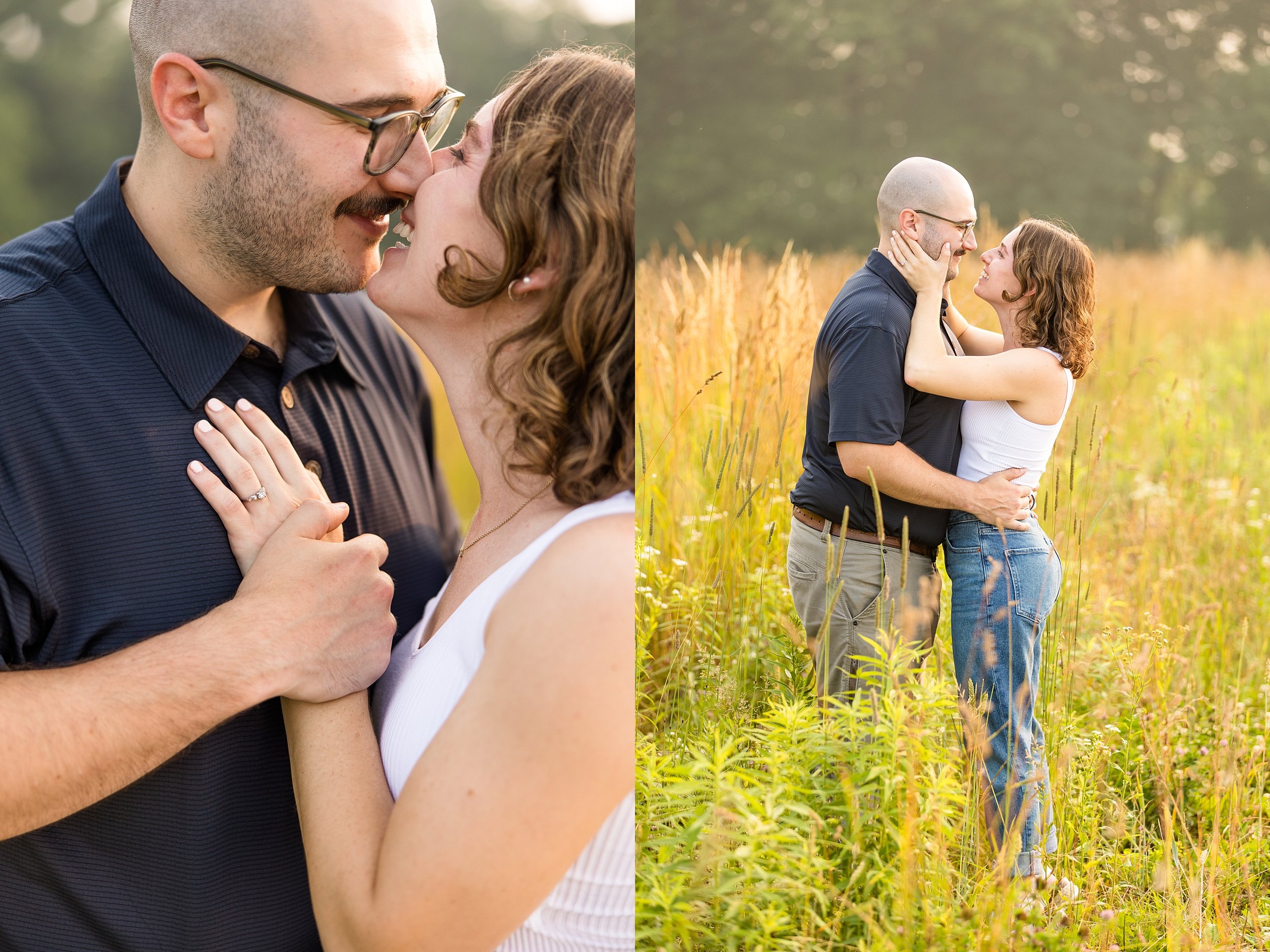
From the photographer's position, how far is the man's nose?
5.72ft

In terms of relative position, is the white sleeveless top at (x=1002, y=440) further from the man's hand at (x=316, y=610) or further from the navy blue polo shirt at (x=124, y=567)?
the navy blue polo shirt at (x=124, y=567)

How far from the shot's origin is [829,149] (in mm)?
9258

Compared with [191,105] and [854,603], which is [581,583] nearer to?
[854,603]

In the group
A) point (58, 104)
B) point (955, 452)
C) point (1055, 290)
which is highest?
point (58, 104)

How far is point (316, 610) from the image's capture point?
Answer: 1488 mm

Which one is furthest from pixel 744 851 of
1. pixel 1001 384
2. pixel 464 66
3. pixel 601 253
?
pixel 464 66

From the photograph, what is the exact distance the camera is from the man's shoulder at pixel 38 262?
1.59 metres

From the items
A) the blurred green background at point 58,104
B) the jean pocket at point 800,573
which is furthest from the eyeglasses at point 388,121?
the blurred green background at point 58,104

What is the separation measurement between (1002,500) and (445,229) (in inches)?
39.3

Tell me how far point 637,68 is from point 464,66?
655 cm

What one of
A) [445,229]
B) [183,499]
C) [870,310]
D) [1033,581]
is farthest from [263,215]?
[1033,581]

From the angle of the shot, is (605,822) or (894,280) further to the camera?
(894,280)

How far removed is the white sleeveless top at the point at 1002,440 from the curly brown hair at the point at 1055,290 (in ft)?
0.09

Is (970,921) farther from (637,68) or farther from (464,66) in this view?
(464,66)
